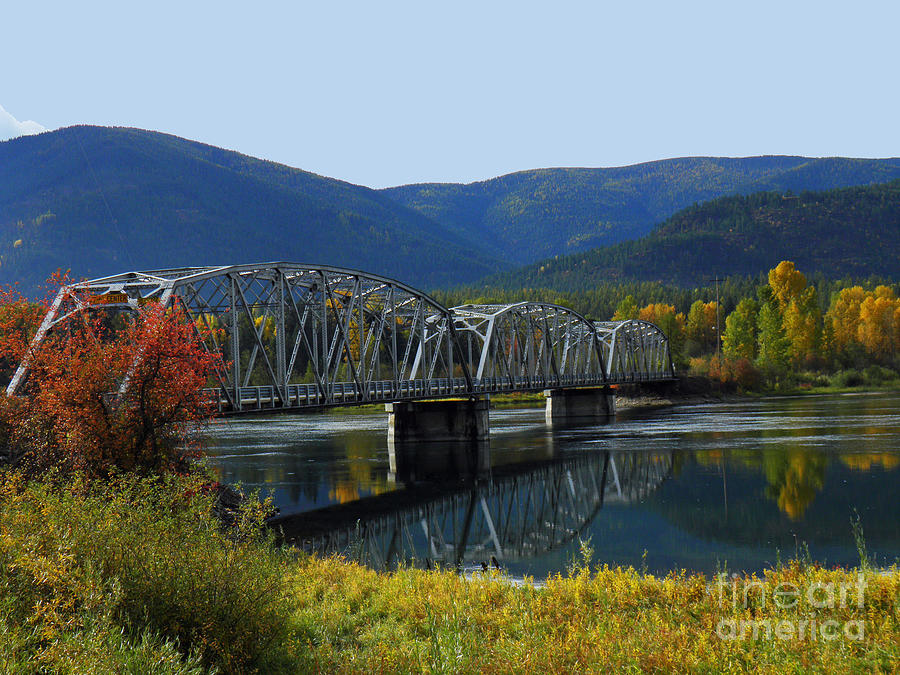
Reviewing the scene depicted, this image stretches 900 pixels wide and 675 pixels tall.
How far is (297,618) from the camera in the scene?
1454 centimetres

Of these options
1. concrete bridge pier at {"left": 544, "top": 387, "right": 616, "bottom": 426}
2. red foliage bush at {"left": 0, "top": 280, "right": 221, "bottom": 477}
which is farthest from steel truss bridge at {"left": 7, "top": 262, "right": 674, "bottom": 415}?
red foliage bush at {"left": 0, "top": 280, "right": 221, "bottom": 477}

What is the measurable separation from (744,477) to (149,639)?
3445cm

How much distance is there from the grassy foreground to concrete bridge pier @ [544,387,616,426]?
78.4 m

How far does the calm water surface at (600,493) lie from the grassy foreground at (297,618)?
4.54 meters

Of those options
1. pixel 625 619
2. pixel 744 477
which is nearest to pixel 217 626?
pixel 625 619

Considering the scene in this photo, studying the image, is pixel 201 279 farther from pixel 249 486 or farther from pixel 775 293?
pixel 775 293

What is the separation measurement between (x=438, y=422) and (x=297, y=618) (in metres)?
49.6

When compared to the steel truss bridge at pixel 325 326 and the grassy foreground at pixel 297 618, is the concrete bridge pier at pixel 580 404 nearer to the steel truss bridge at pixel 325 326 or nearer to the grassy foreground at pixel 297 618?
the steel truss bridge at pixel 325 326

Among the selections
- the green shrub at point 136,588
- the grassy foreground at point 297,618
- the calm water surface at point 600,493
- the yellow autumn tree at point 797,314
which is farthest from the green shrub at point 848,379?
the green shrub at point 136,588

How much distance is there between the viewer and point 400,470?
1941 inches

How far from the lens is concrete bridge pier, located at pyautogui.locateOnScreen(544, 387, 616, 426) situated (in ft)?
310

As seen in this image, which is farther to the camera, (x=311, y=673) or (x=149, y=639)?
(x=311, y=673)

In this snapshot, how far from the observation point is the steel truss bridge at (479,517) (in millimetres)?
26812

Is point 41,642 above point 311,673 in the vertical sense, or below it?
above
